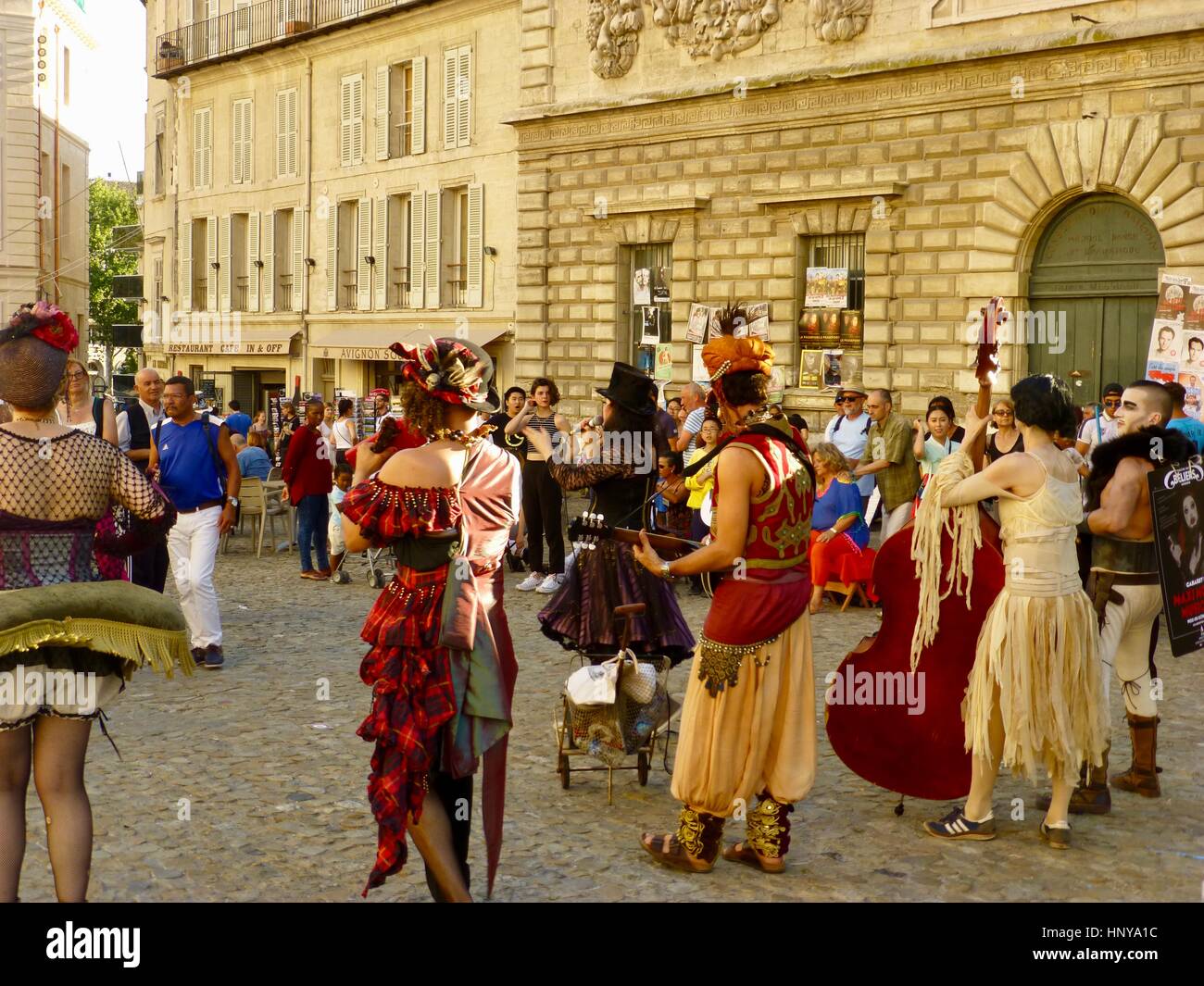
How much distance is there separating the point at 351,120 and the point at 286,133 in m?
2.69

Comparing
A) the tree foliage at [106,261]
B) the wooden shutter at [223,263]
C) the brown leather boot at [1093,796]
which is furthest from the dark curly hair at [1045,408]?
the tree foliage at [106,261]

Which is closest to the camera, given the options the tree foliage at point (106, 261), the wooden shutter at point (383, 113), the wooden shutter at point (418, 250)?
the wooden shutter at point (418, 250)

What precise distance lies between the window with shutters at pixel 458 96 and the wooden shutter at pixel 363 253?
127 inches

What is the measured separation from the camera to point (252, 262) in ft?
119

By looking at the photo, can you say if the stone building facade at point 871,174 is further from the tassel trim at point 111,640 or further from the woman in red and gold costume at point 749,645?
the tassel trim at point 111,640

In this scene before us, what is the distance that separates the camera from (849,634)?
1110 cm

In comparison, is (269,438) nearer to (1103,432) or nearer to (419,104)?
(419,104)

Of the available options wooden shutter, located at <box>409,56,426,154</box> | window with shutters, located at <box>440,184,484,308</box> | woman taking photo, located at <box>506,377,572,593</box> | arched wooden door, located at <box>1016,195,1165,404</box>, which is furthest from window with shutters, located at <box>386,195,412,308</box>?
woman taking photo, located at <box>506,377,572,593</box>

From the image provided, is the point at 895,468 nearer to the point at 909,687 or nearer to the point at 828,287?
the point at 909,687

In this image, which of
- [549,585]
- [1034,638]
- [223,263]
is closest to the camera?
[1034,638]

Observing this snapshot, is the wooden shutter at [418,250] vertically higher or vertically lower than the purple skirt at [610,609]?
higher

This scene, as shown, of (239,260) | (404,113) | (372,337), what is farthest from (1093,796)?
(239,260)

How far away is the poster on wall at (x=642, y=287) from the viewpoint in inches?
955

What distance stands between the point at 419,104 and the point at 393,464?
27210 millimetres
